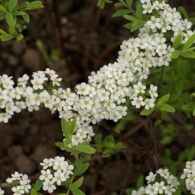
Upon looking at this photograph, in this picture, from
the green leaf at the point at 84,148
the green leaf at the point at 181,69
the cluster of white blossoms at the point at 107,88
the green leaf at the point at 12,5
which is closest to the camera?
the green leaf at the point at 84,148

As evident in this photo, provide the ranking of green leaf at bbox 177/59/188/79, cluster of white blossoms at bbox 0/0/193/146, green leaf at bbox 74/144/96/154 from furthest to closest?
green leaf at bbox 177/59/188/79 → cluster of white blossoms at bbox 0/0/193/146 → green leaf at bbox 74/144/96/154

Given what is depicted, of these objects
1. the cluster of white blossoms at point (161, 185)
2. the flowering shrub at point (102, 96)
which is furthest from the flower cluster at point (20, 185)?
the cluster of white blossoms at point (161, 185)

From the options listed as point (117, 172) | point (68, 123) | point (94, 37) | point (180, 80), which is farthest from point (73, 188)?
point (94, 37)

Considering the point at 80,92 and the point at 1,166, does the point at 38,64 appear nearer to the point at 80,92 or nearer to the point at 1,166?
the point at 1,166

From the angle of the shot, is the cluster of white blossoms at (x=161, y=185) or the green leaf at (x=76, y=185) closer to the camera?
the green leaf at (x=76, y=185)

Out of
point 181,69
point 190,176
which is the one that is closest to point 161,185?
point 190,176

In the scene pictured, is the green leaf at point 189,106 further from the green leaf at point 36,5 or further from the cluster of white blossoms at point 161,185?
the green leaf at point 36,5

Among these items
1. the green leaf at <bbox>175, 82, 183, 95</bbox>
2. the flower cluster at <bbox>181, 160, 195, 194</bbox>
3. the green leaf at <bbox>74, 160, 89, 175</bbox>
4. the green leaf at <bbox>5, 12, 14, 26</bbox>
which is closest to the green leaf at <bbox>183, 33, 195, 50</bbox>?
the green leaf at <bbox>175, 82, 183, 95</bbox>

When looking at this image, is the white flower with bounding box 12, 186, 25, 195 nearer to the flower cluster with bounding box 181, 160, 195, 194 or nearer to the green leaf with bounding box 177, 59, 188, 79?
the flower cluster with bounding box 181, 160, 195, 194

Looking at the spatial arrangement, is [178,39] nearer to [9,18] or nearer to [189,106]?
[189,106]
